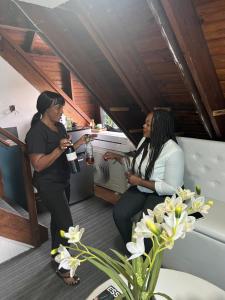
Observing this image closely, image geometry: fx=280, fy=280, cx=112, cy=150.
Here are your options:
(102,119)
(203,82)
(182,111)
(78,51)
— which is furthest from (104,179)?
(203,82)

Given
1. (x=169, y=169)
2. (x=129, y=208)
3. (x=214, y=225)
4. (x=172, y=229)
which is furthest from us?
(x=129, y=208)

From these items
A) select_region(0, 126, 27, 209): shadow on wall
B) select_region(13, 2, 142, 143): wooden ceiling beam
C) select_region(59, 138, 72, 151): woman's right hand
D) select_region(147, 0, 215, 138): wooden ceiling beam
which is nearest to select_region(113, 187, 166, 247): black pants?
select_region(59, 138, 72, 151): woman's right hand

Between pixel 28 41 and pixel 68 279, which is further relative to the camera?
pixel 28 41

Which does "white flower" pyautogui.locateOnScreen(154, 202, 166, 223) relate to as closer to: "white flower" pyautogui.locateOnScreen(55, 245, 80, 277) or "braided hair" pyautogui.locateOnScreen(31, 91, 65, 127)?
"white flower" pyautogui.locateOnScreen(55, 245, 80, 277)

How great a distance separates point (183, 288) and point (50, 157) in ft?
3.66

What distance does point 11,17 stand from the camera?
8.74ft

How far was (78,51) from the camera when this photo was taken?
2.21 m

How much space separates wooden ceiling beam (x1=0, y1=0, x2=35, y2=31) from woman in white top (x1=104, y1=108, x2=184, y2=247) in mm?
1615

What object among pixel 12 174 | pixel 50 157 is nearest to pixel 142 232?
pixel 50 157

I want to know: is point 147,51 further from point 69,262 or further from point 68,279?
point 68,279

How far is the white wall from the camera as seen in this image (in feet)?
9.58

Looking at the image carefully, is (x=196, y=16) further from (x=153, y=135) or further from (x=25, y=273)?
(x=25, y=273)

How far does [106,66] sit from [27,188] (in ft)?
3.95

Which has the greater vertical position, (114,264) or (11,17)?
(11,17)
